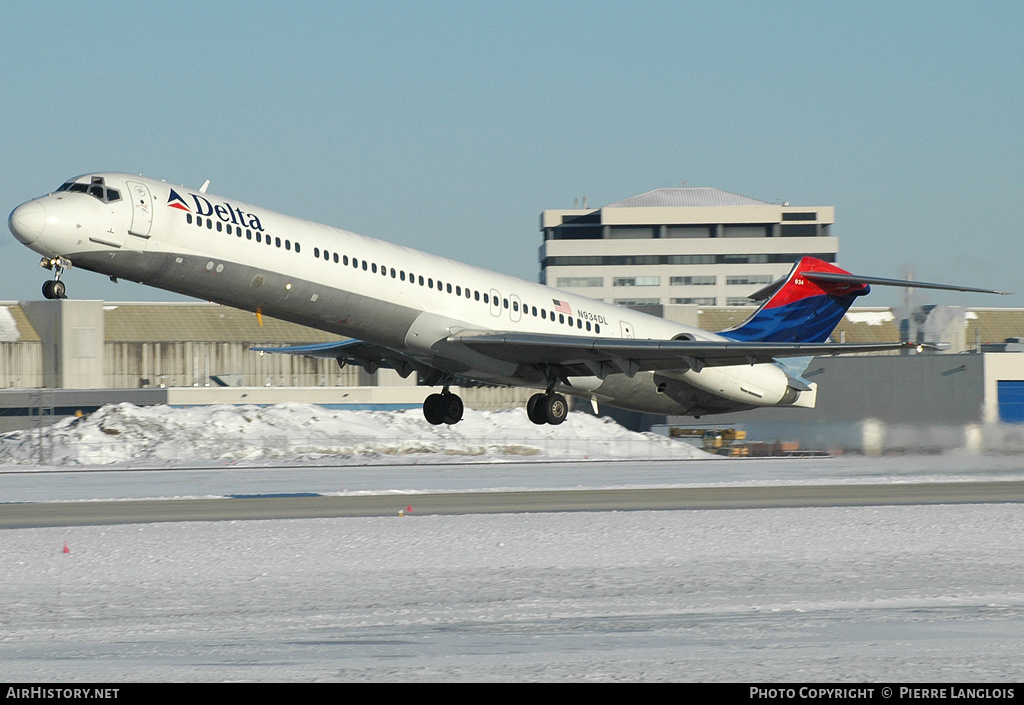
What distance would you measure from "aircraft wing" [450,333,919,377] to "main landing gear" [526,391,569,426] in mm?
907

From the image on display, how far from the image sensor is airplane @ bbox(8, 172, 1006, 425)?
1050 inches

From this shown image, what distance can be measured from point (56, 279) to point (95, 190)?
258cm

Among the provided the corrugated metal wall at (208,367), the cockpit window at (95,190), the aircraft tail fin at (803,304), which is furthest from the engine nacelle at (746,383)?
the corrugated metal wall at (208,367)

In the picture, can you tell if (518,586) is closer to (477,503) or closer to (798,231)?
(477,503)

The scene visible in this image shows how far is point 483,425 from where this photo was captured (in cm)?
6750

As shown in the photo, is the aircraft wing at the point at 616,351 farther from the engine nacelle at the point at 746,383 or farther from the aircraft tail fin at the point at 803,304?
the aircraft tail fin at the point at 803,304

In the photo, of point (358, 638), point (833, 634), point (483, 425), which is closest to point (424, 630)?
point (358, 638)

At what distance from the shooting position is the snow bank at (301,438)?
60375 mm

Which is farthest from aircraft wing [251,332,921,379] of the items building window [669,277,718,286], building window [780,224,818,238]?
building window [780,224,818,238]

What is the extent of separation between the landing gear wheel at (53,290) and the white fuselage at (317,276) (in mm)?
1122

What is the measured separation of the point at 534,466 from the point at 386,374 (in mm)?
28104

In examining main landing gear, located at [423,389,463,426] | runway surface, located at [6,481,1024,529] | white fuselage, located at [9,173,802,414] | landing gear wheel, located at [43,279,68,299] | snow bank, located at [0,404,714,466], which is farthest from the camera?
snow bank, located at [0,404,714,466]

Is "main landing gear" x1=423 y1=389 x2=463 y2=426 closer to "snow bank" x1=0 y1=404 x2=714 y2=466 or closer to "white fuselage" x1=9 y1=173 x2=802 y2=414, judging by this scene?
"white fuselage" x1=9 y1=173 x2=802 y2=414
